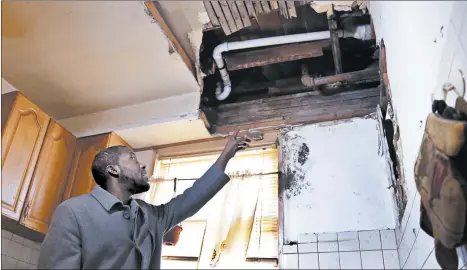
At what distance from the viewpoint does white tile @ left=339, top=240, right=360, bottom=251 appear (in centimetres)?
188

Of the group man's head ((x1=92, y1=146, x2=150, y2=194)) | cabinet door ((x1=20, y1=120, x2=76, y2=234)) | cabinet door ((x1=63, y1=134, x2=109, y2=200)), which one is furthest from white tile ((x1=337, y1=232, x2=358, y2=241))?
cabinet door ((x1=20, y1=120, x2=76, y2=234))

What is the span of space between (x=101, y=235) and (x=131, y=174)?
0.31 metres

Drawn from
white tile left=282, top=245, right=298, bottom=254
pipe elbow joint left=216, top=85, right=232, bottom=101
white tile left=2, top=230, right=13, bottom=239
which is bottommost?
white tile left=282, top=245, right=298, bottom=254

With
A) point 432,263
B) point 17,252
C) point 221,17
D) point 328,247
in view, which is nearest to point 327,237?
point 328,247

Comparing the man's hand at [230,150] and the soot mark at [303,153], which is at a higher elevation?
the soot mark at [303,153]

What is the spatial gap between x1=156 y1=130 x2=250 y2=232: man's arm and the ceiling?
80cm

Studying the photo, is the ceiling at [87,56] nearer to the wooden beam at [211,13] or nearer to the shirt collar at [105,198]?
the wooden beam at [211,13]

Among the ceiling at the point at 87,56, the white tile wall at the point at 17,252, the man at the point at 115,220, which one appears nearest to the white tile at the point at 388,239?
the man at the point at 115,220

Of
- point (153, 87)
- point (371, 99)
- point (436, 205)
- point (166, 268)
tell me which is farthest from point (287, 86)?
point (436, 205)

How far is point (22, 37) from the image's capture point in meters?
2.10

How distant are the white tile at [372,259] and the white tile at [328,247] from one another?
127mm

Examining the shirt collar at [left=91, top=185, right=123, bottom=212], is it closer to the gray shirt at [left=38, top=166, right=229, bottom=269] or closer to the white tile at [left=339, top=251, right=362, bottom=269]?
the gray shirt at [left=38, top=166, right=229, bottom=269]

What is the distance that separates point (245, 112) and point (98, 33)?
39.0 inches

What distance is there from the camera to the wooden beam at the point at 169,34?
1.95 m
